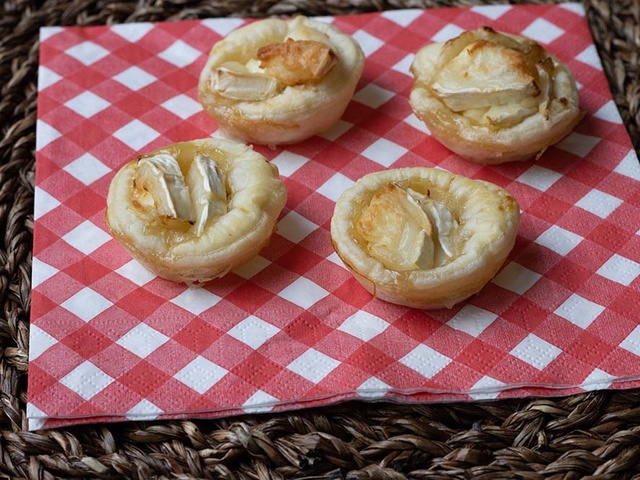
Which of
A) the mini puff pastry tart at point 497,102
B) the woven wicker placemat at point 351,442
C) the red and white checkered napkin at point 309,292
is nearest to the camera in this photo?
the woven wicker placemat at point 351,442

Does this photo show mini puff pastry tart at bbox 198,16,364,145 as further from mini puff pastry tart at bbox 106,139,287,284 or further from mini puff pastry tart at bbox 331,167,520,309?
mini puff pastry tart at bbox 331,167,520,309

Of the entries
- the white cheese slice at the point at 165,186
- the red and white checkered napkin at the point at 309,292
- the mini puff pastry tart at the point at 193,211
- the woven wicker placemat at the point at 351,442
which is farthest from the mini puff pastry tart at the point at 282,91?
the woven wicker placemat at the point at 351,442

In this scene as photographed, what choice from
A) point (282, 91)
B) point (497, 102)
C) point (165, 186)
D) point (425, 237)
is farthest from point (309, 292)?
point (497, 102)

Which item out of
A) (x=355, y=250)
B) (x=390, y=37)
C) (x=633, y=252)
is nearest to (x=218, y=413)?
(x=355, y=250)

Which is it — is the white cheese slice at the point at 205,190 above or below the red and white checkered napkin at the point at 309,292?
above

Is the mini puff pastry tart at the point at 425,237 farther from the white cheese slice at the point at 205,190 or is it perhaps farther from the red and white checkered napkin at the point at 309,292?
the white cheese slice at the point at 205,190
